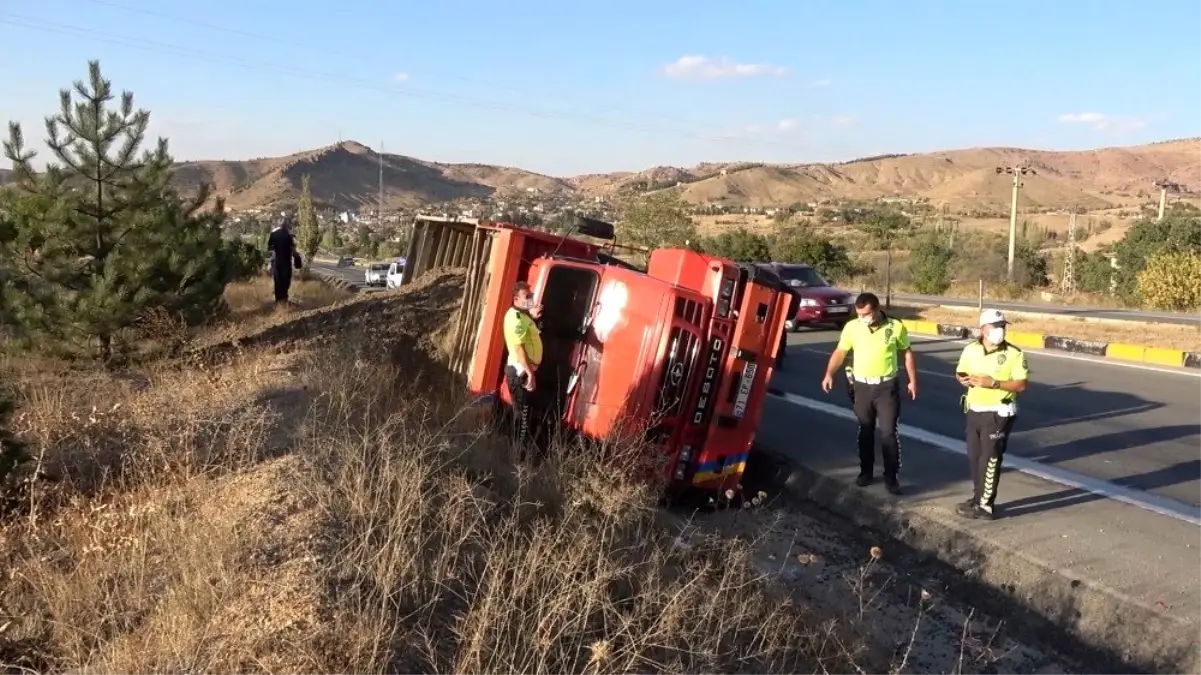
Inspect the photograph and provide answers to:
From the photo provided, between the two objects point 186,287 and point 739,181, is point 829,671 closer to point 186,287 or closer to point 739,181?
point 186,287

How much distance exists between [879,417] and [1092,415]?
14.0 ft

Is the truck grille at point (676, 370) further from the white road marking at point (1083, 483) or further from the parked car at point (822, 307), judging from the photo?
the parked car at point (822, 307)

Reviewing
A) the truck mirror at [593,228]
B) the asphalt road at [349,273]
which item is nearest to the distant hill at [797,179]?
the asphalt road at [349,273]

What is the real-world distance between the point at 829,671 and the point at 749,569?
108 centimetres

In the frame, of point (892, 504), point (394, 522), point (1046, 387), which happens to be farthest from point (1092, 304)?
point (394, 522)

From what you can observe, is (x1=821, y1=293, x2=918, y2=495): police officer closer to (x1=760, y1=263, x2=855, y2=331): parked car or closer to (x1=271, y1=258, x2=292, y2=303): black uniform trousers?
(x1=271, y1=258, x2=292, y2=303): black uniform trousers

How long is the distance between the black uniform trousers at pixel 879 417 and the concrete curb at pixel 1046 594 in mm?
254

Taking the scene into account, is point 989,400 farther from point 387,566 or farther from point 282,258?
point 282,258

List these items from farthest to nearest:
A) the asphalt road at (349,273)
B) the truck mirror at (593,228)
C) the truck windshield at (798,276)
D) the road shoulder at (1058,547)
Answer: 1. the asphalt road at (349,273)
2. the truck windshield at (798,276)
3. the truck mirror at (593,228)
4. the road shoulder at (1058,547)

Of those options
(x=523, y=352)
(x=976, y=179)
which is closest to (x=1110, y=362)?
(x=523, y=352)

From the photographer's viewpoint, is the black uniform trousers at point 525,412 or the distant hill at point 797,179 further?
the distant hill at point 797,179

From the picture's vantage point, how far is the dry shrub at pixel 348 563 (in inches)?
135

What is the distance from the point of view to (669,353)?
6668 millimetres

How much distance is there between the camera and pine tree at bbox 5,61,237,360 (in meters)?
9.62
